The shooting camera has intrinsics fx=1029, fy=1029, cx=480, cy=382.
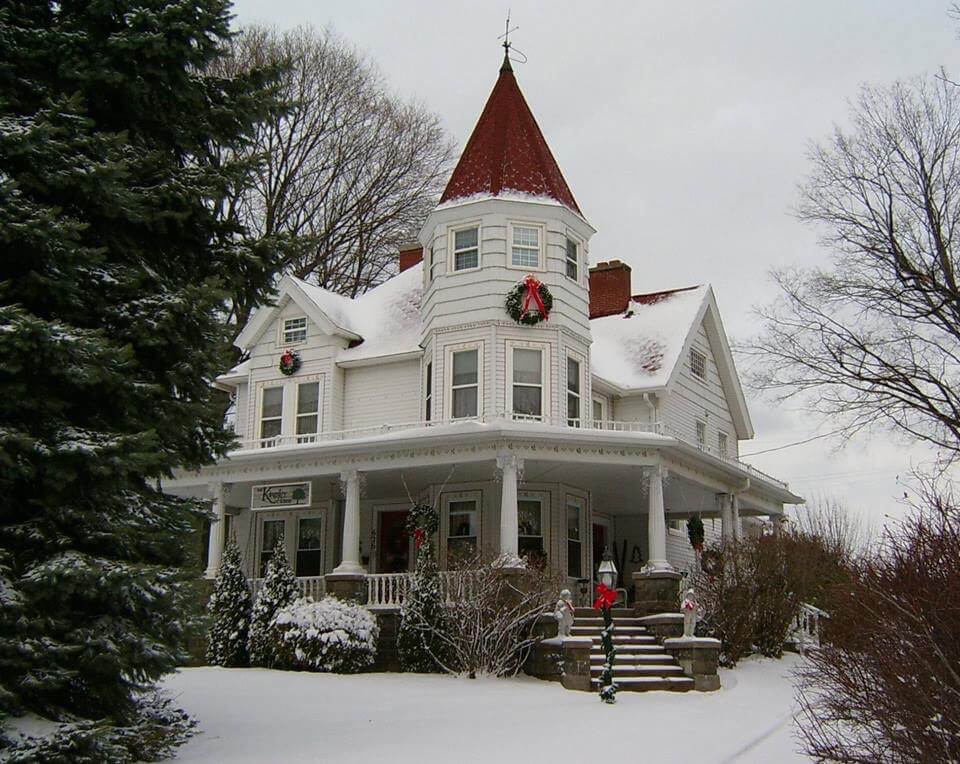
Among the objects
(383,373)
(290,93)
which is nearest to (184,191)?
(383,373)

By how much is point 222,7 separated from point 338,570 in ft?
36.0

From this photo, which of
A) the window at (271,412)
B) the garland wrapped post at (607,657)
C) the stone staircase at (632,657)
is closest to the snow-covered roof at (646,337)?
the stone staircase at (632,657)

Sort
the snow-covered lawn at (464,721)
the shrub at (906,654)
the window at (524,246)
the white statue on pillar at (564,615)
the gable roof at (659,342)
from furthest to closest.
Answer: the gable roof at (659,342)
the window at (524,246)
the white statue on pillar at (564,615)
the snow-covered lawn at (464,721)
the shrub at (906,654)

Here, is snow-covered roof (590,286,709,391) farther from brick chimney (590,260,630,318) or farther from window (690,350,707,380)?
window (690,350,707,380)

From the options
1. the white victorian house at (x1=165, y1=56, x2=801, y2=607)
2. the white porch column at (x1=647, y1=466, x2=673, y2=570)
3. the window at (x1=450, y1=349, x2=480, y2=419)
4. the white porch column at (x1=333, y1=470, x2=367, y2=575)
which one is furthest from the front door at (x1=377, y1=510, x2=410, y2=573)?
the white porch column at (x1=647, y1=466, x2=673, y2=570)

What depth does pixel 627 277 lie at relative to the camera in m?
26.9

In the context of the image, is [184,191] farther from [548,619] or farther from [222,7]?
[548,619]

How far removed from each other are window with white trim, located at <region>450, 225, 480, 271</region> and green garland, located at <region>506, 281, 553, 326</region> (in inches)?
45.3

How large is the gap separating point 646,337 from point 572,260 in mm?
Answer: 3987

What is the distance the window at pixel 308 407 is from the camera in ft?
74.4

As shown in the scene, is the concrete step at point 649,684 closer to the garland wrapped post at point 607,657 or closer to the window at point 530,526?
the garland wrapped post at point 607,657

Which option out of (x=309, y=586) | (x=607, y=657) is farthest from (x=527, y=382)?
(x=607, y=657)

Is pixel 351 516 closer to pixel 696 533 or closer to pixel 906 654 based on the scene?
pixel 696 533

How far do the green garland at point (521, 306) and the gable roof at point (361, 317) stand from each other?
259 cm
